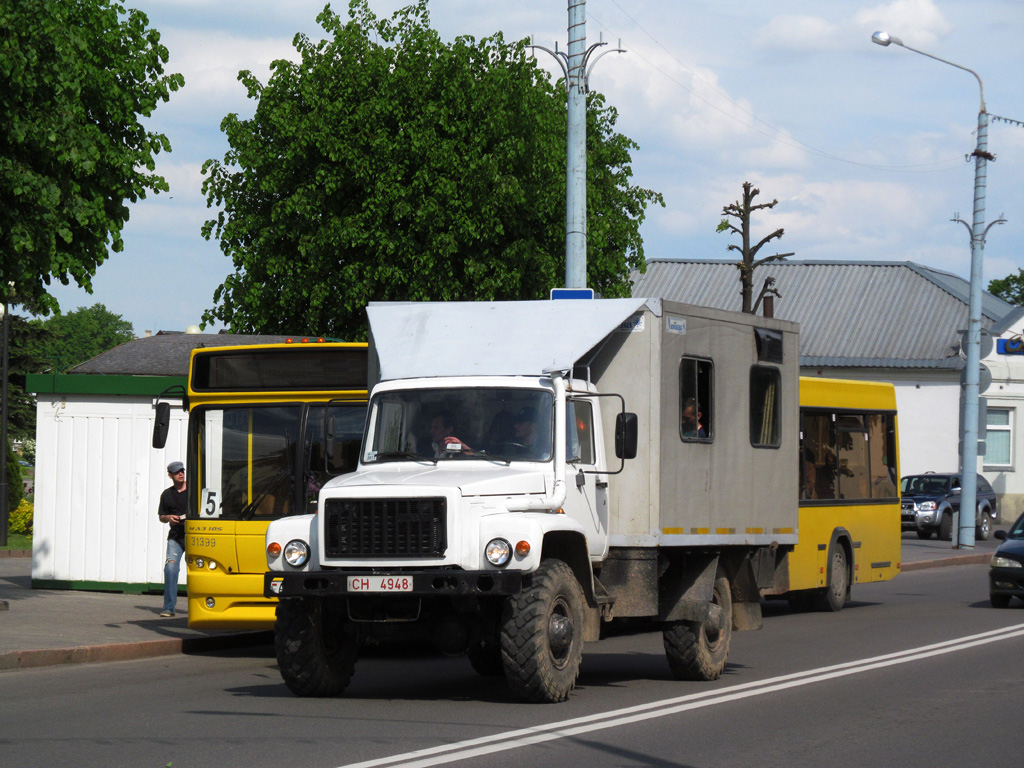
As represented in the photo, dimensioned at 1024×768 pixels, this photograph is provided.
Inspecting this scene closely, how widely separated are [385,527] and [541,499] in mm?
1184

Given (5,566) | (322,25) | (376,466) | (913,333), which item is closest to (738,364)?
(376,466)

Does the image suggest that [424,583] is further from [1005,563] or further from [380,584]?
[1005,563]

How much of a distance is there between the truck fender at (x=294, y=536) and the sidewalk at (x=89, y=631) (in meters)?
4.05

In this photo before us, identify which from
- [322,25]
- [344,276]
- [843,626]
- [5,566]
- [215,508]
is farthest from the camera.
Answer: [322,25]

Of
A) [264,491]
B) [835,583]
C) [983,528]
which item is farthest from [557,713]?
[983,528]

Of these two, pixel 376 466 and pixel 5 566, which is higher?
pixel 376 466

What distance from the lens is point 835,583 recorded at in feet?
64.7

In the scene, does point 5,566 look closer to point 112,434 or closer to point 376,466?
point 112,434

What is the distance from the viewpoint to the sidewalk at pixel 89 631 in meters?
13.4

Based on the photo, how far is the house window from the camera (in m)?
53.5

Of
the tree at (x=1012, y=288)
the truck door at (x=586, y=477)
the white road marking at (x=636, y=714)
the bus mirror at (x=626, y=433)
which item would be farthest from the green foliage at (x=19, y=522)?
the tree at (x=1012, y=288)

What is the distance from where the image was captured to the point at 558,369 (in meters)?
10.8

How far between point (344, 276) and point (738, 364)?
21.8 metres

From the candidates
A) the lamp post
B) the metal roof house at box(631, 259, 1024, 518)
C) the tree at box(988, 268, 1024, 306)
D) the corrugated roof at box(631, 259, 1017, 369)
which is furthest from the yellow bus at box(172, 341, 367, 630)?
the tree at box(988, 268, 1024, 306)
